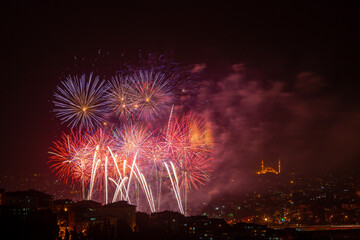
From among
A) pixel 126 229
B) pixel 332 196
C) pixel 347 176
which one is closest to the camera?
pixel 126 229

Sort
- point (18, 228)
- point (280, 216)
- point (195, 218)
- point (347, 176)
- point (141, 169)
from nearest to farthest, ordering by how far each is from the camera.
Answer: point (18, 228) < point (141, 169) < point (195, 218) < point (280, 216) < point (347, 176)

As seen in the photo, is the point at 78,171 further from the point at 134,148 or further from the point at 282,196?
the point at 282,196

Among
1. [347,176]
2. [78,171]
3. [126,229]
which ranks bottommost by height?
[126,229]

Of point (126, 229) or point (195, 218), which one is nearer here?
point (126, 229)

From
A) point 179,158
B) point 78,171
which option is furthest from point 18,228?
point 179,158

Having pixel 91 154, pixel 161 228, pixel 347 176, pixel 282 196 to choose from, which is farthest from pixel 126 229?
pixel 347 176

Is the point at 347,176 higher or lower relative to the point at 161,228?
higher

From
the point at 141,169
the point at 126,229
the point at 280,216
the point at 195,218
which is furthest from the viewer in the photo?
the point at 280,216

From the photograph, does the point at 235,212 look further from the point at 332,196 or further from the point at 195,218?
the point at 195,218

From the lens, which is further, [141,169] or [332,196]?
[332,196]
